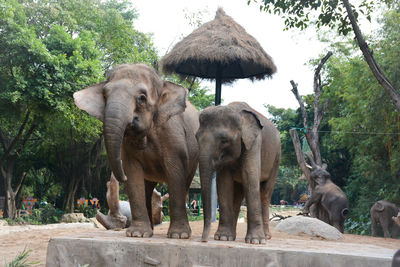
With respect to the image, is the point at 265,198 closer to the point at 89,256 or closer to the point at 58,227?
the point at 89,256

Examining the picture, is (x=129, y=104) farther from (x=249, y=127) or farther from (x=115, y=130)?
(x=249, y=127)

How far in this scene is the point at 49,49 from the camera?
608 inches

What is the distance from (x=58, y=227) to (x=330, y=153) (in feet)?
38.6

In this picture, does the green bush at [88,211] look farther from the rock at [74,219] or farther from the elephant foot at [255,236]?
the elephant foot at [255,236]

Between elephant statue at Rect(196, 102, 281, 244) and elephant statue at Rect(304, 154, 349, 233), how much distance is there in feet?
23.7

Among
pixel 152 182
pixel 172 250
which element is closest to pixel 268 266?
pixel 172 250

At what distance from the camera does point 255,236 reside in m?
4.57

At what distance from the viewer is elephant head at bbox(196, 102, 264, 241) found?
4.43 metres

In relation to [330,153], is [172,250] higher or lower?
lower

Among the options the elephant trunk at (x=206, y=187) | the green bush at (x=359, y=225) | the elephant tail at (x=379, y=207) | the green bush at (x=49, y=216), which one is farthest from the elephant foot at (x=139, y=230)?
the green bush at (x=49, y=216)

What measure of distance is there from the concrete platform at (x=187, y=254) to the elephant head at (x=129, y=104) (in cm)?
75

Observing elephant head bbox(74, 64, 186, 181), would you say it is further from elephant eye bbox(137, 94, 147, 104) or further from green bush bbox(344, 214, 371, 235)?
green bush bbox(344, 214, 371, 235)

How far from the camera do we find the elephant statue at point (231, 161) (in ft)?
14.7

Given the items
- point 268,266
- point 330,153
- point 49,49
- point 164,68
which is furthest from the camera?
point 330,153
